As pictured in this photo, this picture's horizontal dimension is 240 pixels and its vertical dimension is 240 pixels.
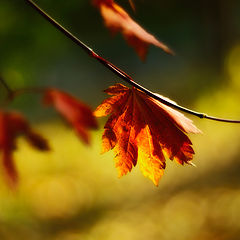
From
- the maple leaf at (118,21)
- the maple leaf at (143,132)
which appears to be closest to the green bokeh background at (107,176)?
the maple leaf at (118,21)

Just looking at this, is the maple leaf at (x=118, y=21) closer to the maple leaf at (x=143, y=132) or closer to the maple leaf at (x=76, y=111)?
the maple leaf at (x=143, y=132)

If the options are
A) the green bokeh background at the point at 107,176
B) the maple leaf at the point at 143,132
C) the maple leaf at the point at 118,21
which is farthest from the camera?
the green bokeh background at the point at 107,176

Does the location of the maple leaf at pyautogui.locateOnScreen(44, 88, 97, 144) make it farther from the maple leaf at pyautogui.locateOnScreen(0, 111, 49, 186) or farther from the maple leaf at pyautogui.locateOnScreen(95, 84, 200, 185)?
the maple leaf at pyautogui.locateOnScreen(95, 84, 200, 185)

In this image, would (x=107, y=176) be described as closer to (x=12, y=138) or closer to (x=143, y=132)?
(x=12, y=138)

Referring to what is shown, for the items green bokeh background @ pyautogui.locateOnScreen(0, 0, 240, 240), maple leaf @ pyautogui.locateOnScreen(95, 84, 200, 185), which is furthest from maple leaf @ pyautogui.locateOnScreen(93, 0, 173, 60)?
green bokeh background @ pyautogui.locateOnScreen(0, 0, 240, 240)

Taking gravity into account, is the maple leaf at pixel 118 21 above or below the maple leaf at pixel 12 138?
above

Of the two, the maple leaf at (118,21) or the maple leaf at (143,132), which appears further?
the maple leaf at (118,21)
